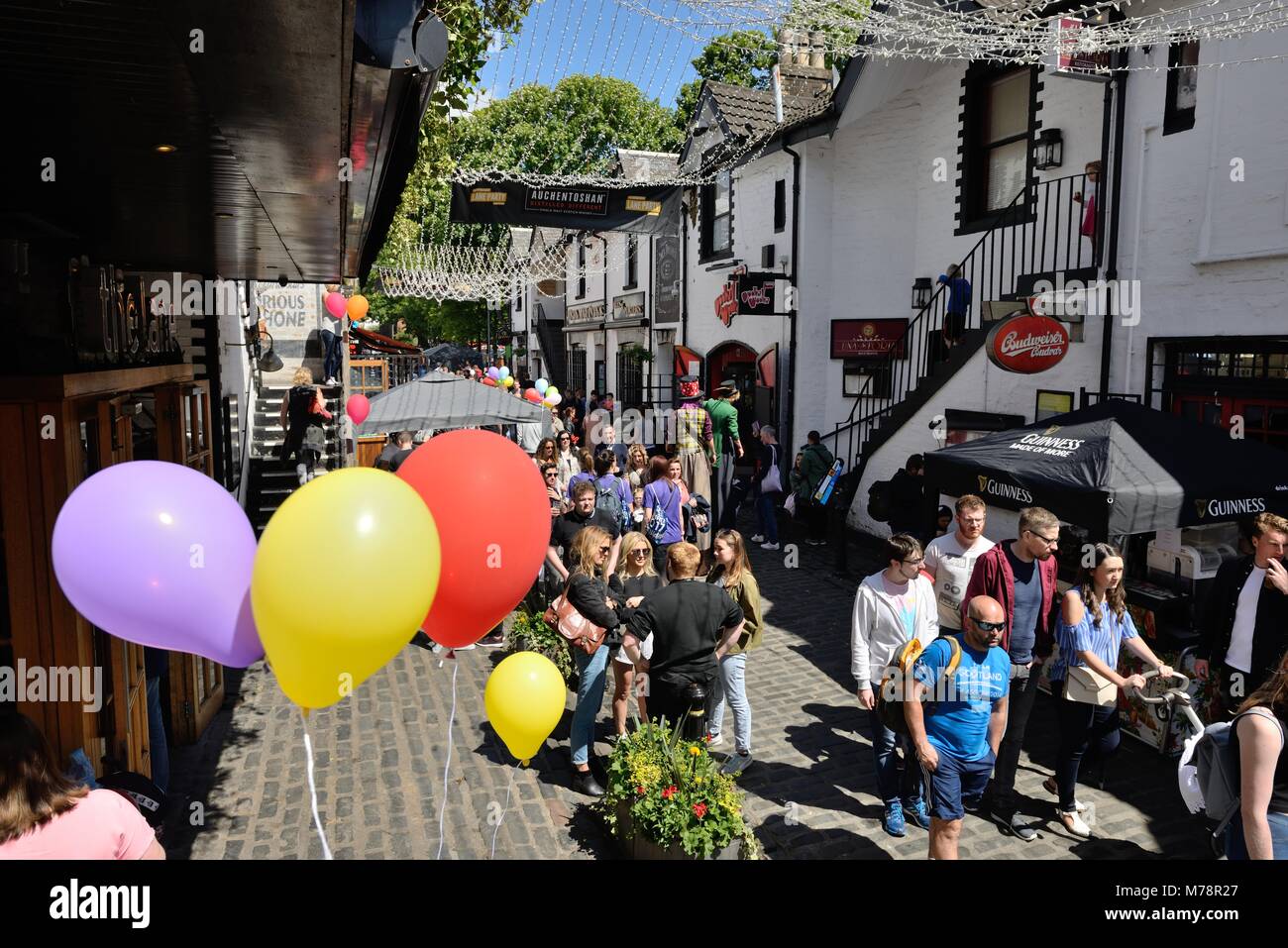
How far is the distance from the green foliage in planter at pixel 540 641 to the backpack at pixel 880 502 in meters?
4.81

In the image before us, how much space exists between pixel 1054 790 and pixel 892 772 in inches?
50.2

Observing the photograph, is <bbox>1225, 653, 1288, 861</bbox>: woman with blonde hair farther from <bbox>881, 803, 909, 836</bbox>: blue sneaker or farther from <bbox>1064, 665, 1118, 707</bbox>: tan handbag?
<bbox>881, 803, 909, 836</bbox>: blue sneaker

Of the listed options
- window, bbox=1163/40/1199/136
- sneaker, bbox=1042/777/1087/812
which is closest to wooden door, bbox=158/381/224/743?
sneaker, bbox=1042/777/1087/812

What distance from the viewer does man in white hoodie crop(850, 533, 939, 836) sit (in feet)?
17.5

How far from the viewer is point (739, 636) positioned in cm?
582

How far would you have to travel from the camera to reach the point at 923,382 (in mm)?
11633

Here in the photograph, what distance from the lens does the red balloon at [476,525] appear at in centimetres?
351

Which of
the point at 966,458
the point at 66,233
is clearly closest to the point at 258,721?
the point at 66,233

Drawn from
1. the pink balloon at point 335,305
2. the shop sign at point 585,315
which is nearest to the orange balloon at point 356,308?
the pink balloon at point 335,305

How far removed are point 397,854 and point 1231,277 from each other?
8714 mm

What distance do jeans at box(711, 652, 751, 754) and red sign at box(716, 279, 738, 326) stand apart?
1044cm

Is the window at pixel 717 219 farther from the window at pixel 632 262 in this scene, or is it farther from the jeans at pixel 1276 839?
the jeans at pixel 1276 839

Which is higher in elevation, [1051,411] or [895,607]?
[1051,411]

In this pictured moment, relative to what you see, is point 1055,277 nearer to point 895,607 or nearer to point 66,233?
point 895,607
